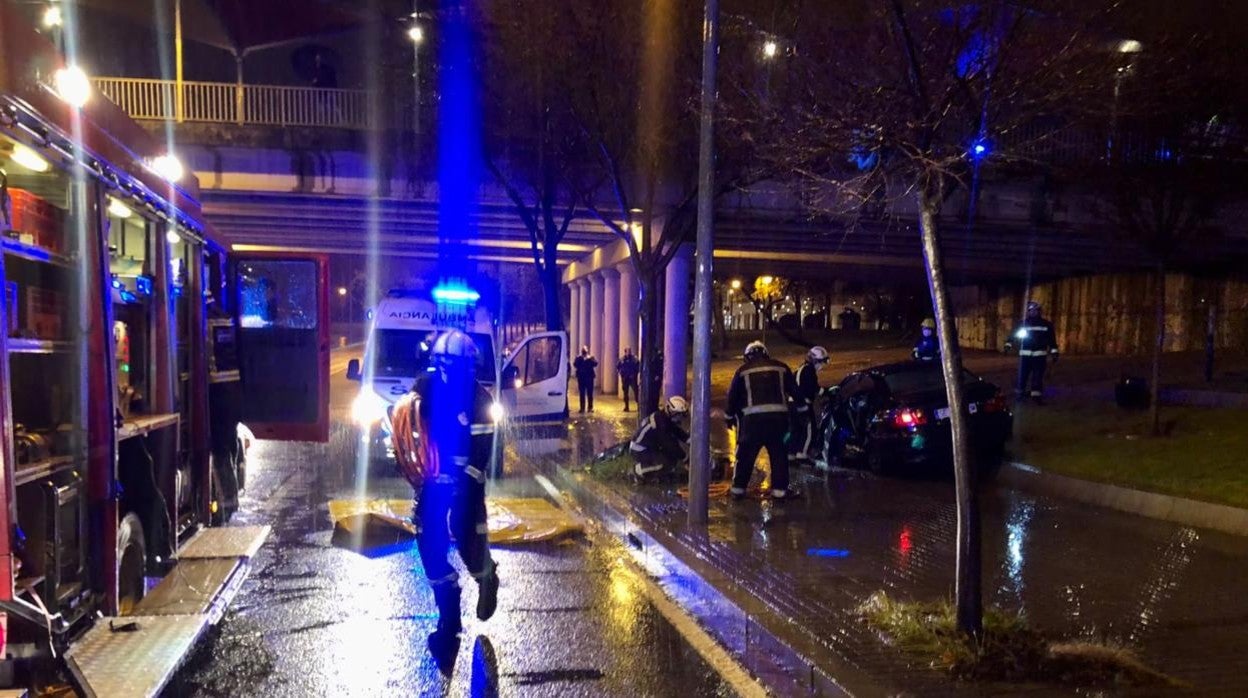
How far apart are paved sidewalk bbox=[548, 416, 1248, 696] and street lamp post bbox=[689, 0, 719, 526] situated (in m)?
0.43

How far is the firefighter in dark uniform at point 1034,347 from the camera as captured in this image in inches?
587

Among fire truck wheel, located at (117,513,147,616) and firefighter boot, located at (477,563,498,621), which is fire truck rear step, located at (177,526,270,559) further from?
firefighter boot, located at (477,563,498,621)

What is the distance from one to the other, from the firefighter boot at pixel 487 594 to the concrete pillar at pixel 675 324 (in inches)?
699

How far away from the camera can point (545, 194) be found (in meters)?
18.4

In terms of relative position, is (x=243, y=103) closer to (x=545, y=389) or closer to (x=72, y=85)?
(x=545, y=389)

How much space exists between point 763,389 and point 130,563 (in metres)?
6.10

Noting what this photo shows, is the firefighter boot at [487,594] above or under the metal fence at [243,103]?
under

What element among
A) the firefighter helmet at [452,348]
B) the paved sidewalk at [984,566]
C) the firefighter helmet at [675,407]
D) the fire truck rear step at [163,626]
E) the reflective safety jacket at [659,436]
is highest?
the firefighter helmet at [452,348]

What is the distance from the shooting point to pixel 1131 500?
962 cm

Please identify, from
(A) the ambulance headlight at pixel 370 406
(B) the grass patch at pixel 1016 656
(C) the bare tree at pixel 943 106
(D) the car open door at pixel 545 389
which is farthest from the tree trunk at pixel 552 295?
(B) the grass patch at pixel 1016 656

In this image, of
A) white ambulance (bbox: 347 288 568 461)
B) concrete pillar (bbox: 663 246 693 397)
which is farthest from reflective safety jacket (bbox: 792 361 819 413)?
concrete pillar (bbox: 663 246 693 397)

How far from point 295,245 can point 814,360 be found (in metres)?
22.3

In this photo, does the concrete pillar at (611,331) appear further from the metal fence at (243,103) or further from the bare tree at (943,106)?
the bare tree at (943,106)

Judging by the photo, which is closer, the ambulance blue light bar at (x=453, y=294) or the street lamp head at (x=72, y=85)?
the street lamp head at (x=72, y=85)
